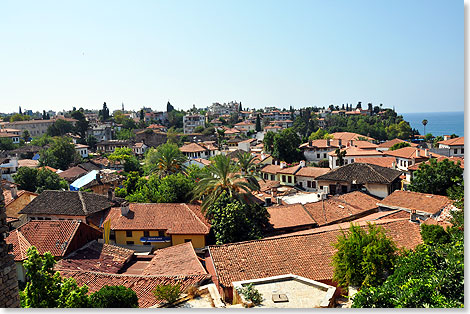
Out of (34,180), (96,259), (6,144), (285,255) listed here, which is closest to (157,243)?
(96,259)

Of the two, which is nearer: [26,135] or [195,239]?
[195,239]

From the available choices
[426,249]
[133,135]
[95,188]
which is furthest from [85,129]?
[426,249]

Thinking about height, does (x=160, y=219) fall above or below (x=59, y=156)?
below

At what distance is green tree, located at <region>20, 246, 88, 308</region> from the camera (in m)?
7.59

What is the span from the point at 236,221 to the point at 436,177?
14.3 metres

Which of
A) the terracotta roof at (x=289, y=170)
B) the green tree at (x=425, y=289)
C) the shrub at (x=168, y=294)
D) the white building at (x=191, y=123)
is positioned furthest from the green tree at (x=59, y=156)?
the green tree at (x=425, y=289)

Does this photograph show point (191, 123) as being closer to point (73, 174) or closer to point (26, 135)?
point (26, 135)

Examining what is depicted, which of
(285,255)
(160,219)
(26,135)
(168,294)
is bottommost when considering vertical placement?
(160,219)

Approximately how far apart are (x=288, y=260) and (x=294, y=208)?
8.69 meters

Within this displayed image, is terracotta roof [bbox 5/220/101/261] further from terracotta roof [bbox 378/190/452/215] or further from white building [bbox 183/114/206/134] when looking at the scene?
white building [bbox 183/114/206/134]

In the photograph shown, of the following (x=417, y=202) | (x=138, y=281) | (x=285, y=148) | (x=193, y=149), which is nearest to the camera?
(x=138, y=281)

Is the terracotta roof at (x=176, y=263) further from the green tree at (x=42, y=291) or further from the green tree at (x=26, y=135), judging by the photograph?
the green tree at (x=26, y=135)

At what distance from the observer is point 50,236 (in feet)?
57.5

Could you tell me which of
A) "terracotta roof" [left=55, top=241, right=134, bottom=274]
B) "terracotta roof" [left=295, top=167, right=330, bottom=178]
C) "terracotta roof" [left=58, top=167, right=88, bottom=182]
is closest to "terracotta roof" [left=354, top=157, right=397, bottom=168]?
"terracotta roof" [left=295, top=167, right=330, bottom=178]
